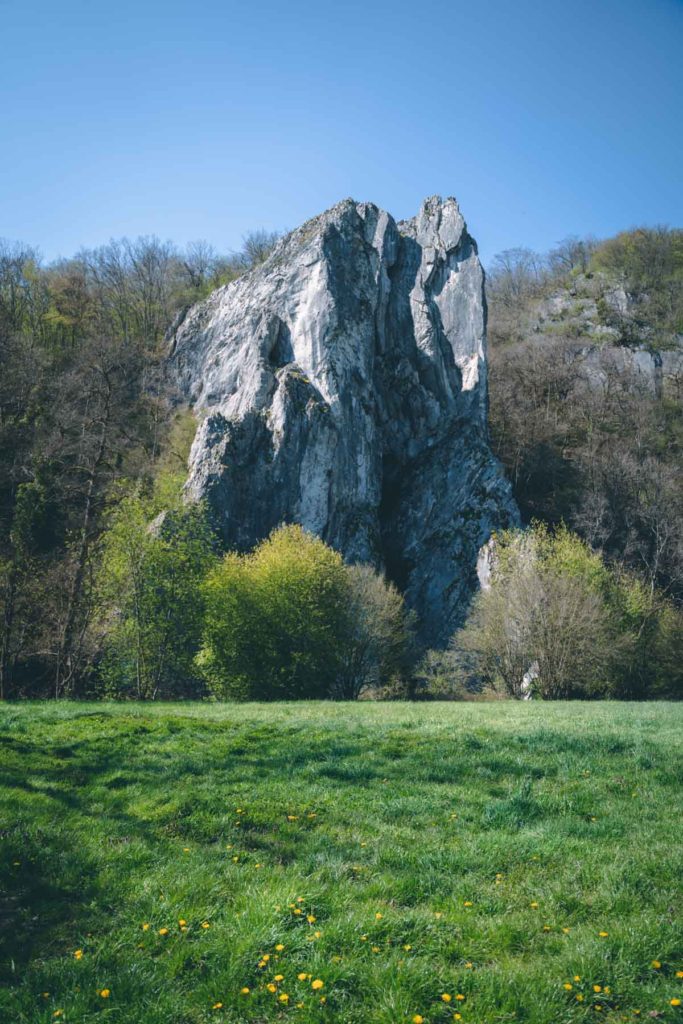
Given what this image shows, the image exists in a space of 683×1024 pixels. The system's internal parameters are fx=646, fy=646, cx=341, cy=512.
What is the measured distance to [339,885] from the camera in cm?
536

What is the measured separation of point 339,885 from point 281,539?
85.5ft

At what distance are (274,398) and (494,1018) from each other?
4823 centimetres

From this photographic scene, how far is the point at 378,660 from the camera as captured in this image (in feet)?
100

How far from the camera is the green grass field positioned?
4113 millimetres

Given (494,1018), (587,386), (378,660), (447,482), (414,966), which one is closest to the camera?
(494,1018)

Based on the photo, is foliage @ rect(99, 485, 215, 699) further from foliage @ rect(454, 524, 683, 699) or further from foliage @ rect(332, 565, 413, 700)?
foliage @ rect(454, 524, 683, 699)

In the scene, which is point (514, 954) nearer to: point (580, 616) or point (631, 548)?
point (580, 616)

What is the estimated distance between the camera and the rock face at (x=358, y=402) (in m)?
47.8

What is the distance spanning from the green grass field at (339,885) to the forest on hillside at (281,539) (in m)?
14.6

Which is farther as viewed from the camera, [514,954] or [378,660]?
[378,660]

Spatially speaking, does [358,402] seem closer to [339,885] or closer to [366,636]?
[366,636]

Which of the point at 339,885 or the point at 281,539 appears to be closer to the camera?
the point at 339,885

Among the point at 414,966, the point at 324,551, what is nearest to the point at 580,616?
the point at 324,551

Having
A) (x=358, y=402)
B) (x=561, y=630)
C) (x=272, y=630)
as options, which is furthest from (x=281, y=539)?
(x=358, y=402)
